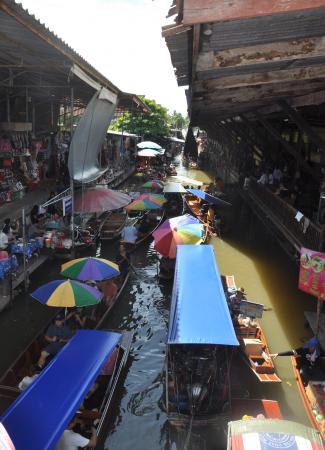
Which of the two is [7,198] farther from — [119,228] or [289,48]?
[289,48]

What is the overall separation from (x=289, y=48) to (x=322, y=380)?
6236mm

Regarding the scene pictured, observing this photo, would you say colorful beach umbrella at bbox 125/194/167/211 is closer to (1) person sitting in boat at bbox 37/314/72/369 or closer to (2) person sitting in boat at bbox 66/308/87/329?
(2) person sitting in boat at bbox 66/308/87/329

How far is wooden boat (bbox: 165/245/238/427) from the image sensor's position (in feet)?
23.4

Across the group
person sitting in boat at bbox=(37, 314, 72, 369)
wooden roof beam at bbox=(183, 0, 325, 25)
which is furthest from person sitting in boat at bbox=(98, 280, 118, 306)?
wooden roof beam at bbox=(183, 0, 325, 25)

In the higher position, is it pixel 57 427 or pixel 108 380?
pixel 57 427

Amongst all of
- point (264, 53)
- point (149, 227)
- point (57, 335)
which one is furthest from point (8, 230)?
point (264, 53)

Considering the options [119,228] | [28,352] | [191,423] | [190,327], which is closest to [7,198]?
[119,228]

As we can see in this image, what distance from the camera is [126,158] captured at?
1352 inches

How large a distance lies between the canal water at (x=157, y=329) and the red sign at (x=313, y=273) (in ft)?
6.81

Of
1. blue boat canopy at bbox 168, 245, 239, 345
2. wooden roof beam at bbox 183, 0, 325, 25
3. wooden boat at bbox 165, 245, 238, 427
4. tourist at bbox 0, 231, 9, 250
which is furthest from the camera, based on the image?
tourist at bbox 0, 231, 9, 250

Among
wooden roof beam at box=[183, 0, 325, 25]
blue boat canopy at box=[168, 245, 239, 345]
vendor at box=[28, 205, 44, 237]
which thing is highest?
wooden roof beam at box=[183, 0, 325, 25]

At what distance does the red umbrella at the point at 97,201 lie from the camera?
13922mm

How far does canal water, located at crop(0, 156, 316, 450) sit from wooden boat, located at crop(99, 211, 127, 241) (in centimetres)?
49

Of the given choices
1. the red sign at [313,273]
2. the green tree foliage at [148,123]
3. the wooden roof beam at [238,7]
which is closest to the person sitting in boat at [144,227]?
the red sign at [313,273]
